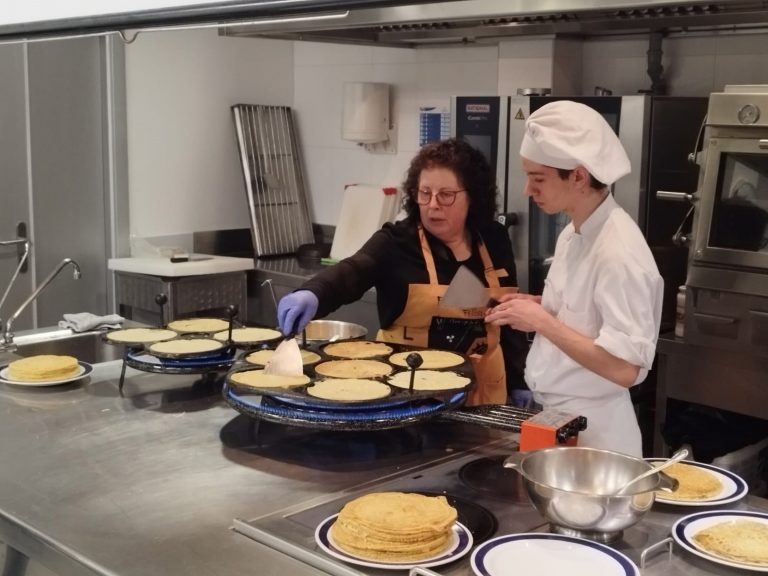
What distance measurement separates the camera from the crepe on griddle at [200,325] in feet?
9.23

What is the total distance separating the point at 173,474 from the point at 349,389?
43 centimetres

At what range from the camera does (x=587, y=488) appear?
68.4 inches

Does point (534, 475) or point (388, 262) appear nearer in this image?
point (534, 475)

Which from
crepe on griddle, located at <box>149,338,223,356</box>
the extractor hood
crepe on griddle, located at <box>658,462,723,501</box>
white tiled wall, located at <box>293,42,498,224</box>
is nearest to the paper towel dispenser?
white tiled wall, located at <box>293,42,498,224</box>

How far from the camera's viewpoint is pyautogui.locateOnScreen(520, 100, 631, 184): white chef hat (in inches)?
87.9

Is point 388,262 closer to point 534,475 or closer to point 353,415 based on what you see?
point 353,415

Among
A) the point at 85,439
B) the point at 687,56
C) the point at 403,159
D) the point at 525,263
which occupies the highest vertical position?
the point at 687,56

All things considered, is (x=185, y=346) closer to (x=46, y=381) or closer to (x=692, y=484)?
(x=46, y=381)

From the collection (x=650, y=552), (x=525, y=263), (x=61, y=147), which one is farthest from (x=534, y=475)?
(x=61, y=147)

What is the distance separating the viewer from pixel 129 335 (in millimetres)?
2748

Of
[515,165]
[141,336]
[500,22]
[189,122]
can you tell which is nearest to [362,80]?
[189,122]

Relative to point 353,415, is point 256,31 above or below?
above

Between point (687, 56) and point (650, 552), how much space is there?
9.30 ft

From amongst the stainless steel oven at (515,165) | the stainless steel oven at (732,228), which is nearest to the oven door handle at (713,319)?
the stainless steel oven at (732,228)
